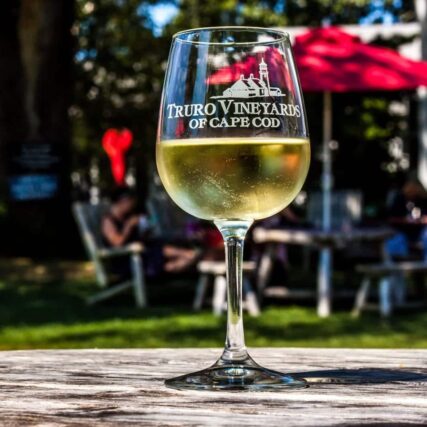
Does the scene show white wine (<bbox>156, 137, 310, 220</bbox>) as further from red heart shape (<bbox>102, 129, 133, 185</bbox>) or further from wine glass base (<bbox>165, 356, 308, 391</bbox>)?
red heart shape (<bbox>102, 129, 133, 185</bbox>)

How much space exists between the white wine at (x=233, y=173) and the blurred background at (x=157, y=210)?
6169mm

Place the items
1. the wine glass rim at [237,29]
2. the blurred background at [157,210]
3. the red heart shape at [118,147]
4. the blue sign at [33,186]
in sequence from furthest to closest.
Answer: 1. the red heart shape at [118,147]
2. the blue sign at [33,186]
3. the blurred background at [157,210]
4. the wine glass rim at [237,29]

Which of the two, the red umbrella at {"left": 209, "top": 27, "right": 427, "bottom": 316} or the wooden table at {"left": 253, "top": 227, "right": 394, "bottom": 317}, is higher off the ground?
the red umbrella at {"left": 209, "top": 27, "right": 427, "bottom": 316}

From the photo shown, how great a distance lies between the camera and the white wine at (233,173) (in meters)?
1.28

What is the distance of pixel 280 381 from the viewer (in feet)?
4.08

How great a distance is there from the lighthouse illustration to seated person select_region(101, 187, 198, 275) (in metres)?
9.30

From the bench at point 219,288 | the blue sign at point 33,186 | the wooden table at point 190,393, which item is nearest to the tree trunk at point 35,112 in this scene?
the blue sign at point 33,186

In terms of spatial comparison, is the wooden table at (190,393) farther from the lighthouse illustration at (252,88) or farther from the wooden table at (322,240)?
Answer: the wooden table at (322,240)

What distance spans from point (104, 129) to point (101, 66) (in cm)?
131

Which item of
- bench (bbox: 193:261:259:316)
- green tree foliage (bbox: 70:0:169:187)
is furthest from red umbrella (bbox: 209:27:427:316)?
green tree foliage (bbox: 70:0:169:187)

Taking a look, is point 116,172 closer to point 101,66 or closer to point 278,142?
point 101,66

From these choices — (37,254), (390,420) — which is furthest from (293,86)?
(37,254)

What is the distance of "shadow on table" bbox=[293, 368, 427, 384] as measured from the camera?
128 centimetres

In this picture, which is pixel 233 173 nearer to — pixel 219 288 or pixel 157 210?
pixel 219 288
